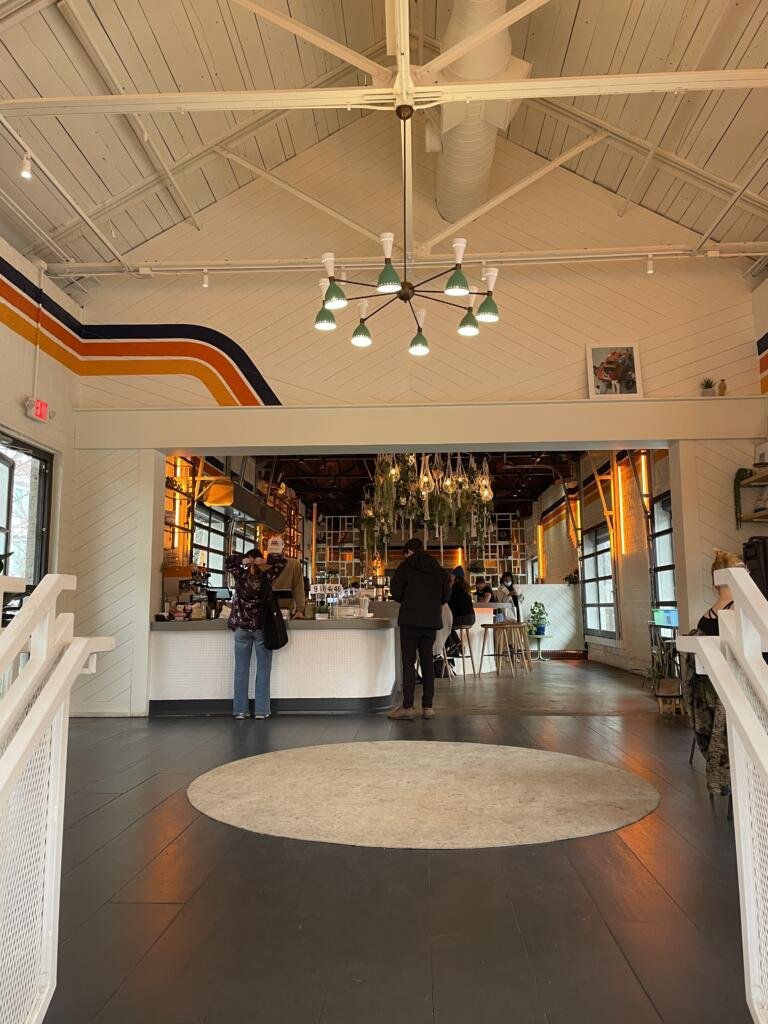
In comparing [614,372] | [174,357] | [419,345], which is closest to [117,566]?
[174,357]

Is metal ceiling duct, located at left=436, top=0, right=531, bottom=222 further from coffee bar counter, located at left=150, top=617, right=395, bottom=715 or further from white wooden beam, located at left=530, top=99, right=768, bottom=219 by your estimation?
coffee bar counter, located at left=150, top=617, right=395, bottom=715

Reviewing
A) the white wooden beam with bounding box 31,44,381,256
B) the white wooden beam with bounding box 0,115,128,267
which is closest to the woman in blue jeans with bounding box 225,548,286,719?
the white wooden beam with bounding box 0,115,128,267

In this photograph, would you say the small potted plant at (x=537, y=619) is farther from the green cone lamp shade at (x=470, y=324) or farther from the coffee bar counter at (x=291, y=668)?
the green cone lamp shade at (x=470, y=324)

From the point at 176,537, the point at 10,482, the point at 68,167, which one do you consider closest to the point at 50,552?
the point at 10,482

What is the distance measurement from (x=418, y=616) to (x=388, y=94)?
168 inches

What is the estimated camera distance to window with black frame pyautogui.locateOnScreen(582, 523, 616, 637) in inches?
537

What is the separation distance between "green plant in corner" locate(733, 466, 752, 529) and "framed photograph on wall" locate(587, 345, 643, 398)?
4.14ft

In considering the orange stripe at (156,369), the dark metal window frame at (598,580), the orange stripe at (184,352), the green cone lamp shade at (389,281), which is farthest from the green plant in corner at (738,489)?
the dark metal window frame at (598,580)

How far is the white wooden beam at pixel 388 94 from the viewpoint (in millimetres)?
4781

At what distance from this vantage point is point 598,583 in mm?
14523

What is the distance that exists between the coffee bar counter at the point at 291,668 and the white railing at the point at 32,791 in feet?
18.2

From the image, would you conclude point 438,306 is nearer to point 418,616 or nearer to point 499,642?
point 418,616

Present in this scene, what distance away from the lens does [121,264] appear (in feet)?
23.4

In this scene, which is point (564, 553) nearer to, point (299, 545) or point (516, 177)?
point (299, 545)
